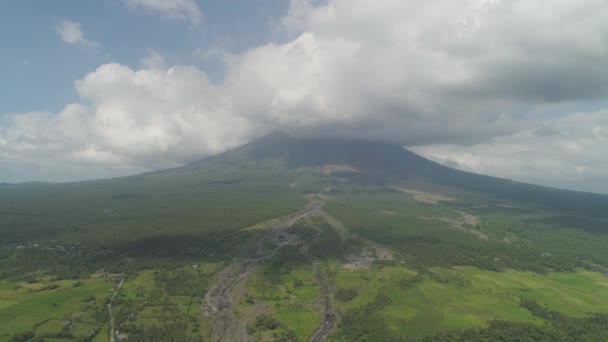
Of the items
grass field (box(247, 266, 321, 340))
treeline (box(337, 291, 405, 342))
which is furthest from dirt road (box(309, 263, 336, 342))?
treeline (box(337, 291, 405, 342))

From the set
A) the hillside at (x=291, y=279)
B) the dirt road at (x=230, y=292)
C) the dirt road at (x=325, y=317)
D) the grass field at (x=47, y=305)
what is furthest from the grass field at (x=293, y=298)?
the grass field at (x=47, y=305)

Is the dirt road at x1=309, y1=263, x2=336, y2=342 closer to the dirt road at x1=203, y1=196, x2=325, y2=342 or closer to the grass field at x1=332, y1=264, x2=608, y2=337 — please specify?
the grass field at x1=332, y1=264, x2=608, y2=337

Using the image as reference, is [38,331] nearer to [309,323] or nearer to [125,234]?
[309,323]

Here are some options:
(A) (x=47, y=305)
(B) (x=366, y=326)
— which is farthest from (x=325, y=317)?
(A) (x=47, y=305)

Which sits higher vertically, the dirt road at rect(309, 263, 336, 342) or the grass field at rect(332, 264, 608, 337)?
the grass field at rect(332, 264, 608, 337)

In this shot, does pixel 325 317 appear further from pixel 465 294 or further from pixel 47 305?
pixel 47 305

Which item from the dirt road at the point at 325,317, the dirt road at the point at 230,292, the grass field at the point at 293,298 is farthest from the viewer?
the grass field at the point at 293,298

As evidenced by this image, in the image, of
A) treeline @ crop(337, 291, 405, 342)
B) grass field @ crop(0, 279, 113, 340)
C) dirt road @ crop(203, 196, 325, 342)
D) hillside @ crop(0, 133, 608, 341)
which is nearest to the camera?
treeline @ crop(337, 291, 405, 342)

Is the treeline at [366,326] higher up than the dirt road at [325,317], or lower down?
higher up

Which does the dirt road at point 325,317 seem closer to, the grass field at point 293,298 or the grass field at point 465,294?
the grass field at point 293,298

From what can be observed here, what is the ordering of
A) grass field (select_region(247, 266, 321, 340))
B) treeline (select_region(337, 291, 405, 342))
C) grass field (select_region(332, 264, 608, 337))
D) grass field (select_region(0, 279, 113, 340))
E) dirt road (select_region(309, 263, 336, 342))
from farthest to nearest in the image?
1. grass field (select_region(332, 264, 608, 337))
2. grass field (select_region(247, 266, 321, 340))
3. dirt road (select_region(309, 263, 336, 342))
4. grass field (select_region(0, 279, 113, 340))
5. treeline (select_region(337, 291, 405, 342))

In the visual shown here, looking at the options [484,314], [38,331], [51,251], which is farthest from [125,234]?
[484,314]
